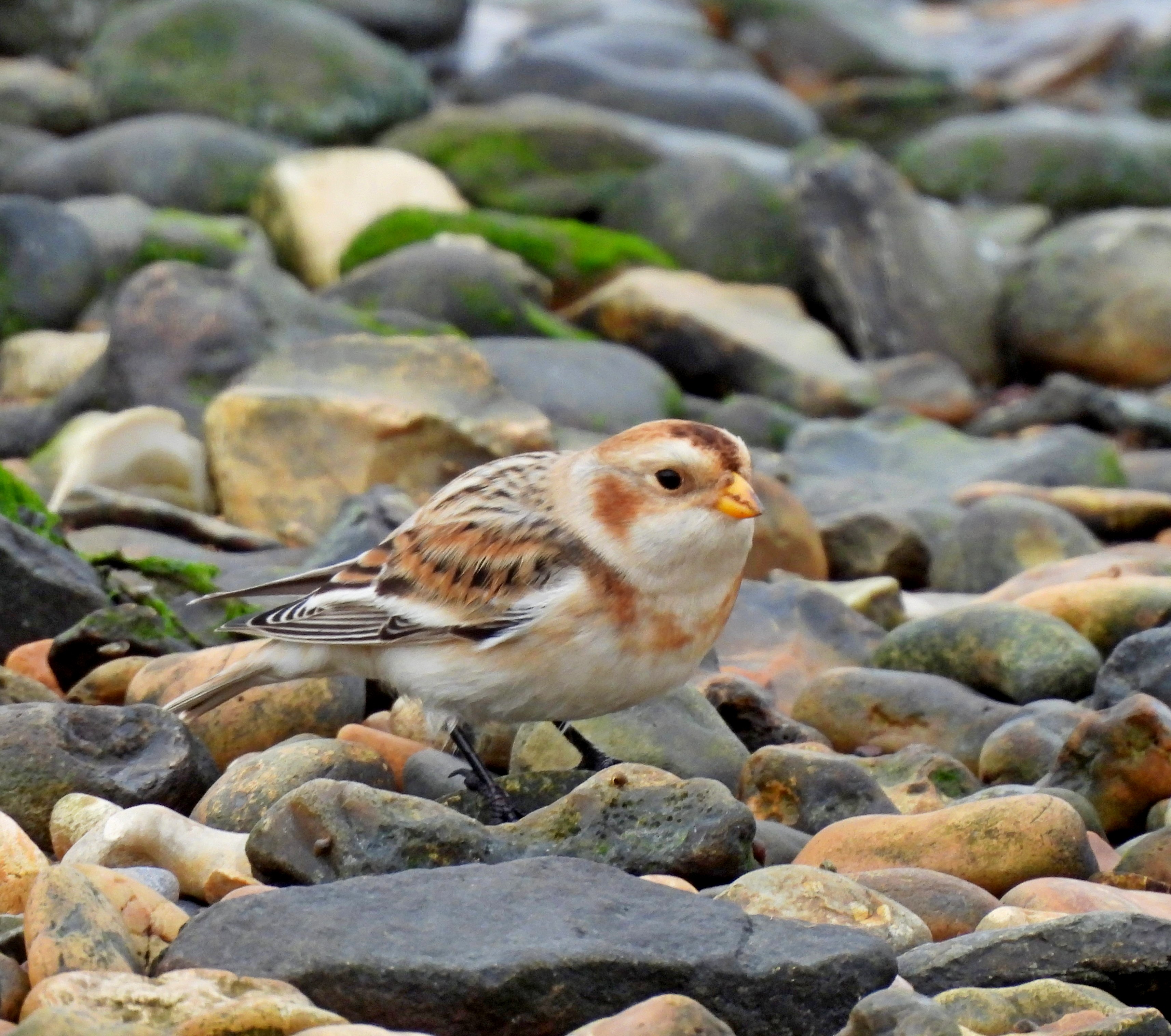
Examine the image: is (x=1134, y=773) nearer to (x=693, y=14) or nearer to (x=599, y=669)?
(x=599, y=669)

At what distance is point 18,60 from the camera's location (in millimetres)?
18219

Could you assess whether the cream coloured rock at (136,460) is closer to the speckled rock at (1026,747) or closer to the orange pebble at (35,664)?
the orange pebble at (35,664)

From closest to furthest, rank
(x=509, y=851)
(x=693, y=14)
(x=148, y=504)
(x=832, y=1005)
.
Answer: (x=832, y=1005)
(x=509, y=851)
(x=148, y=504)
(x=693, y=14)

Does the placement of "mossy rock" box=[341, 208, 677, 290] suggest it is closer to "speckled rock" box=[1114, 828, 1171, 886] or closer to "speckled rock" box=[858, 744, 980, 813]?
"speckled rock" box=[858, 744, 980, 813]

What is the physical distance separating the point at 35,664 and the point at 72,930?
94.5 inches

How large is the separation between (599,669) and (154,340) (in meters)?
4.87

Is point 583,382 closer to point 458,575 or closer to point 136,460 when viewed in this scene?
point 136,460

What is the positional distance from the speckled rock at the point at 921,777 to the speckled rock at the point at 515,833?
38.2 inches

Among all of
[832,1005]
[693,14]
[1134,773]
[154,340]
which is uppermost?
[832,1005]

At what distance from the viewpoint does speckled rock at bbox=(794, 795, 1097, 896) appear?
428cm

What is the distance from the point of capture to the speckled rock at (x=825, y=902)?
12.5ft

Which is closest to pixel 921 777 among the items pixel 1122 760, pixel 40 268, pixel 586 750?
pixel 1122 760


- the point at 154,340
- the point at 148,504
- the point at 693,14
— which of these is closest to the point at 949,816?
the point at 148,504

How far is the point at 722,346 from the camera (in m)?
11.3
